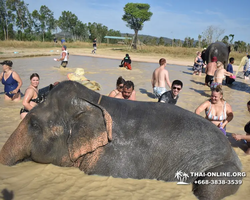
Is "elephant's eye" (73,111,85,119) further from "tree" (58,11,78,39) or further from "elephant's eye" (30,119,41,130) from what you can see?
"tree" (58,11,78,39)

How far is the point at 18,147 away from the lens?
3555 millimetres

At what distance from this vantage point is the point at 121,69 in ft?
58.6

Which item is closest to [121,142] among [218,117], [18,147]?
[18,147]

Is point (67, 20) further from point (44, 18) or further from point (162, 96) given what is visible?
point (162, 96)

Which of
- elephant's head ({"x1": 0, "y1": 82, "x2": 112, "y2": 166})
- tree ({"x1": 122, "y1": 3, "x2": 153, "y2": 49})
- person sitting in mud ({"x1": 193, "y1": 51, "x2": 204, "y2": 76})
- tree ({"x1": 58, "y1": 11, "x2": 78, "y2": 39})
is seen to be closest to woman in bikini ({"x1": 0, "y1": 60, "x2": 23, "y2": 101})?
elephant's head ({"x1": 0, "y1": 82, "x2": 112, "y2": 166})

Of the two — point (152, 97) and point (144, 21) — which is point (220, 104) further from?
point (144, 21)

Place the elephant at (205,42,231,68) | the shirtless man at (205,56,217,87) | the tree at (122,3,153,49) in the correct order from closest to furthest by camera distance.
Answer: the shirtless man at (205,56,217,87), the elephant at (205,42,231,68), the tree at (122,3,153,49)

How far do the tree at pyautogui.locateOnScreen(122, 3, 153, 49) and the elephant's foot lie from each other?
1903 inches

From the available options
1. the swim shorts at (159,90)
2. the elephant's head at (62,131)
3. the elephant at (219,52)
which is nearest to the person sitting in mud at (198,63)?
the elephant at (219,52)

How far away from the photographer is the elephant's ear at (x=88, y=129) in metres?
3.30

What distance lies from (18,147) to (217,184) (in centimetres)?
265

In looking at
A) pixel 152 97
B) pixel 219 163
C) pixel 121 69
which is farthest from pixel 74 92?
pixel 121 69

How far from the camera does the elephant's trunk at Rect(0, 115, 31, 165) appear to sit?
11.6 feet

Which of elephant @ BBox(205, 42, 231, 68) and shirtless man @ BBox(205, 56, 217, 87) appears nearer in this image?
shirtless man @ BBox(205, 56, 217, 87)
